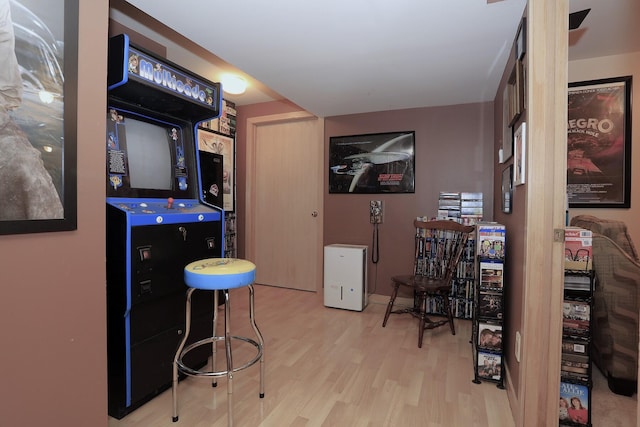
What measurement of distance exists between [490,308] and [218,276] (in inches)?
66.0

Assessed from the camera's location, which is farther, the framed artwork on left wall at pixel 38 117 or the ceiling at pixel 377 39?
the ceiling at pixel 377 39

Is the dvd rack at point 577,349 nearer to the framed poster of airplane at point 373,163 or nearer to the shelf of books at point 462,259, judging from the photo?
the shelf of books at point 462,259

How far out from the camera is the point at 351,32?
1982mm

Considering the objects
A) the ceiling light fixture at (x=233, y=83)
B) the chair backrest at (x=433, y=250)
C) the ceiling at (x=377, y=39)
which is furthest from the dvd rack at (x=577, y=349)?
the ceiling light fixture at (x=233, y=83)

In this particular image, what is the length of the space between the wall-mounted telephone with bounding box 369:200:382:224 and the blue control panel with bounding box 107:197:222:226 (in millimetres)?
2006

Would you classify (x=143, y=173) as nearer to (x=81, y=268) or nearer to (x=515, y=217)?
(x=81, y=268)

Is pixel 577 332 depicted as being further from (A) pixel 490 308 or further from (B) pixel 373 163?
(B) pixel 373 163

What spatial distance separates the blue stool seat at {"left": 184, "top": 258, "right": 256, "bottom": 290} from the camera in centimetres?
147

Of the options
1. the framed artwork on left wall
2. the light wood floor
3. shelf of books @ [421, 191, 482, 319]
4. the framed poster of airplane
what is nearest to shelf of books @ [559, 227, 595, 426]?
the light wood floor

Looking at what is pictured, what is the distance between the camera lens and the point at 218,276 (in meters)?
1.47

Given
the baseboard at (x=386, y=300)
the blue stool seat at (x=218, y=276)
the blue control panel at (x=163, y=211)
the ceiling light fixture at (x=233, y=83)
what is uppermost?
the ceiling light fixture at (x=233, y=83)

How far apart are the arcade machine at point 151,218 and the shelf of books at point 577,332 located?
77.7 inches

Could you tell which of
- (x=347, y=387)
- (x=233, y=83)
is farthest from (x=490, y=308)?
(x=233, y=83)

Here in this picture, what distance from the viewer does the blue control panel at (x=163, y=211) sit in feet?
5.18
